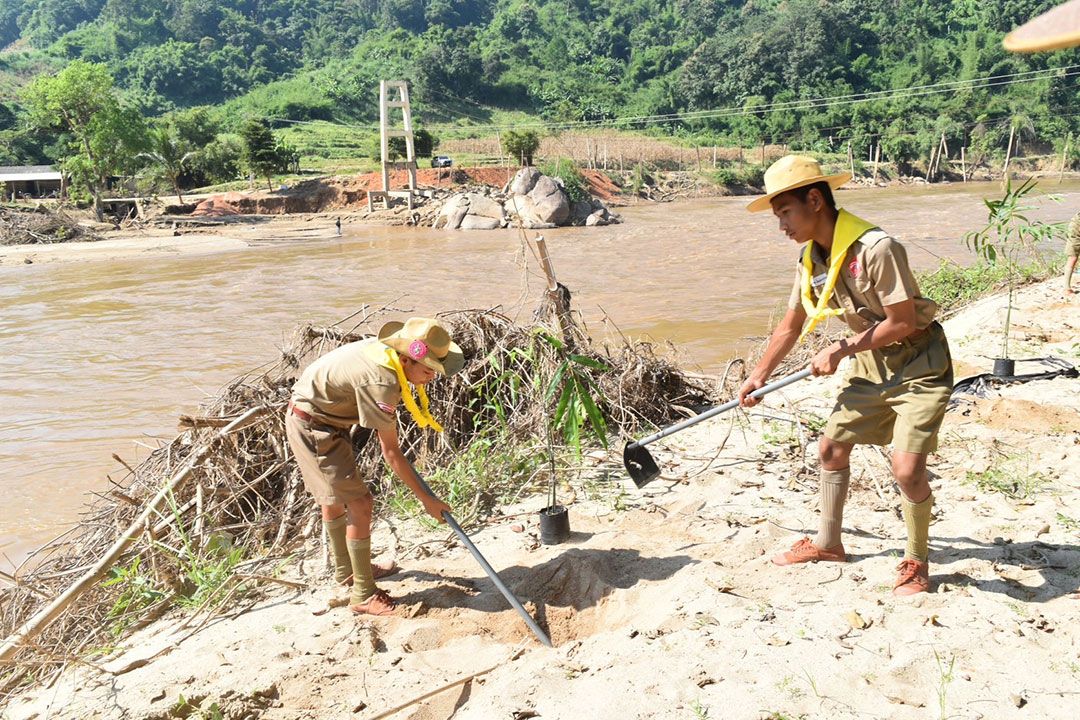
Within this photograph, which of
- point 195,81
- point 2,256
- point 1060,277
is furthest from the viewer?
point 195,81

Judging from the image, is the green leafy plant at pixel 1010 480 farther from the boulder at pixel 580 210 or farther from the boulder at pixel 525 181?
the boulder at pixel 525 181

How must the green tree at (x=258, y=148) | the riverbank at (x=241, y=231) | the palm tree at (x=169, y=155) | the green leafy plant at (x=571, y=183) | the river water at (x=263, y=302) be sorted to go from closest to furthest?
the river water at (x=263, y=302), the riverbank at (x=241, y=231), the green leafy plant at (x=571, y=183), the green tree at (x=258, y=148), the palm tree at (x=169, y=155)

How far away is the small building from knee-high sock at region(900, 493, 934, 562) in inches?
1605

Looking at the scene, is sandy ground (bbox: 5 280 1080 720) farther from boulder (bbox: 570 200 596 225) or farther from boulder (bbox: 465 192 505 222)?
boulder (bbox: 570 200 596 225)

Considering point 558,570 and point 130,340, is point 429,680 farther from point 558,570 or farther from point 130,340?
point 130,340

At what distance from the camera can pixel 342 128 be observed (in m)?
57.6

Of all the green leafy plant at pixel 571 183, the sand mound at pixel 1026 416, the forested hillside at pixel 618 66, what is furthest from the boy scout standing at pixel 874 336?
the forested hillside at pixel 618 66

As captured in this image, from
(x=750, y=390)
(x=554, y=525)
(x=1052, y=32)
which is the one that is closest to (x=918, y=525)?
(x=750, y=390)

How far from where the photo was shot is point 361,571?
10.7 feet

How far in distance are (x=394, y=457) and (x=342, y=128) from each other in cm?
5854

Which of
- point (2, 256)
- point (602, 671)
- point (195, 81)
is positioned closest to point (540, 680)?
point (602, 671)

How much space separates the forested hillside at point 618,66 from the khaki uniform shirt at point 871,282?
160ft

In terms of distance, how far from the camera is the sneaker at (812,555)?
315 cm

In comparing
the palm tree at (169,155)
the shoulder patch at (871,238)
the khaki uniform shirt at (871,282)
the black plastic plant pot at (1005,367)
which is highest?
the palm tree at (169,155)
